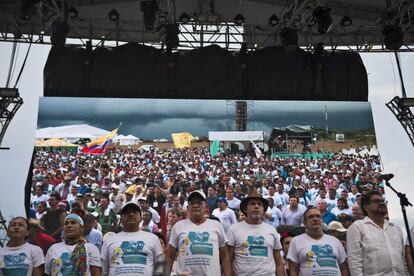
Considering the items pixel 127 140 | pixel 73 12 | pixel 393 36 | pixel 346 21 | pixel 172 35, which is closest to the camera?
pixel 393 36

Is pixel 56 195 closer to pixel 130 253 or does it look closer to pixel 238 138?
pixel 238 138

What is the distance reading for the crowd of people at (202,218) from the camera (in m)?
2.81

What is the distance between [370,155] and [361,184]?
1.80 ft

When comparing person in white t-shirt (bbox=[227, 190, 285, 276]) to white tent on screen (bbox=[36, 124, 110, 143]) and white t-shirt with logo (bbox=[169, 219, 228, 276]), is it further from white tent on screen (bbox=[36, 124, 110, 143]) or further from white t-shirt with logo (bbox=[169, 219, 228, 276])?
white tent on screen (bbox=[36, 124, 110, 143])

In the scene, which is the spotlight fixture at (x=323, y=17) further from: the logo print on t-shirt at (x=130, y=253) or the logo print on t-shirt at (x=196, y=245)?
the logo print on t-shirt at (x=130, y=253)

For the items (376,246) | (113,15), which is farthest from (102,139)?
(376,246)

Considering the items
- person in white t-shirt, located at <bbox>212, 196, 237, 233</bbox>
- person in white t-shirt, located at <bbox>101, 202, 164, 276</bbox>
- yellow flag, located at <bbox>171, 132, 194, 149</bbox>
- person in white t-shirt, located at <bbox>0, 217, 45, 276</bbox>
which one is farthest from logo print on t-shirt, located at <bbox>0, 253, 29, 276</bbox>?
yellow flag, located at <bbox>171, 132, 194, 149</bbox>

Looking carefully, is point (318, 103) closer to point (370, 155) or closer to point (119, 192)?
point (370, 155)

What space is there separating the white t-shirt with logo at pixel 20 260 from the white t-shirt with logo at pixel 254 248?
4.48 ft

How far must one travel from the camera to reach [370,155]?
7297 mm

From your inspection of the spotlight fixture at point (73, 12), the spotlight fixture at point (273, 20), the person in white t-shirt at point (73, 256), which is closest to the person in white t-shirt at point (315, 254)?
the person in white t-shirt at point (73, 256)

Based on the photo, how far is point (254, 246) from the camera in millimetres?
2889

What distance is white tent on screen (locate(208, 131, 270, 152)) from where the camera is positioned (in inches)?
288

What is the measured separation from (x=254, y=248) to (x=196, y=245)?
0.41 metres
